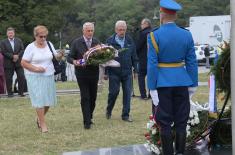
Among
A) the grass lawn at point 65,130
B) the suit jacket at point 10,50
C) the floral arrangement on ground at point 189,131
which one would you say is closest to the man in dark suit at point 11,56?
the suit jacket at point 10,50

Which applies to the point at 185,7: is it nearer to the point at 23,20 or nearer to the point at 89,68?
the point at 23,20

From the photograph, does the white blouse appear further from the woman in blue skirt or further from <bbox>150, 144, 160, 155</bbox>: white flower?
<bbox>150, 144, 160, 155</bbox>: white flower

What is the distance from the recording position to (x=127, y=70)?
36.2ft

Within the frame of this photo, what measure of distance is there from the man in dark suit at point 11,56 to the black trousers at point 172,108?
10.2m

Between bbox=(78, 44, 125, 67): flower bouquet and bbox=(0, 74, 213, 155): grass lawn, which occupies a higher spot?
bbox=(78, 44, 125, 67): flower bouquet

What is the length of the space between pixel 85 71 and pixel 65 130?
3.61 ft

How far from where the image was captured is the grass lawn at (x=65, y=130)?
345 inches

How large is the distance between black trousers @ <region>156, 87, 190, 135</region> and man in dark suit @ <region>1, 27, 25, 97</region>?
33.5 feet

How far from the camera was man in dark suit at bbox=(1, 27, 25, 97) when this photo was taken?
646 inches

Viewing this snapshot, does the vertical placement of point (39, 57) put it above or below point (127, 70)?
above

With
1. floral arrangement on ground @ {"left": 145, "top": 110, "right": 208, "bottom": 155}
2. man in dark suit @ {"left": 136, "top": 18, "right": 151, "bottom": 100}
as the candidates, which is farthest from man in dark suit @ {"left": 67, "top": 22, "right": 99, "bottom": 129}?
man in dark suit @ {"left": 136, "top": 18, "right": 151, "bottom": 100}

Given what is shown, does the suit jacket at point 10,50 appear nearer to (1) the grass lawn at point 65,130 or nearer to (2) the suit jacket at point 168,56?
(1) the grass lawn at point 65,130

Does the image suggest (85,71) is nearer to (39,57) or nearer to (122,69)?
(39,57)

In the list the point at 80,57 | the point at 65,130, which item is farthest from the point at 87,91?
the point at 65,130
